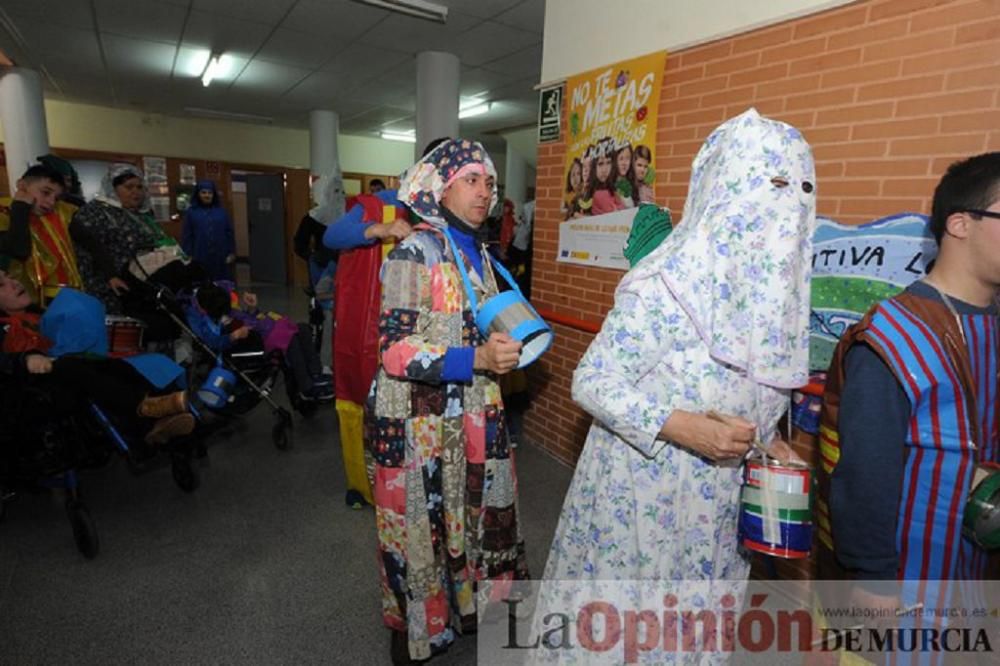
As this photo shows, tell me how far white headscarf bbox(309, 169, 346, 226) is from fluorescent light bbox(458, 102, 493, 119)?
459 centimetres

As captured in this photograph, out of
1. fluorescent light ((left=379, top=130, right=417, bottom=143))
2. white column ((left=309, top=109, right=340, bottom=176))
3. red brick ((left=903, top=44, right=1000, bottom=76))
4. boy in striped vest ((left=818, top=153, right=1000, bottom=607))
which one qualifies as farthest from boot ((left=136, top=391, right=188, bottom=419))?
fluorescent light ((left=379, top=130, right=417, bottom=143))

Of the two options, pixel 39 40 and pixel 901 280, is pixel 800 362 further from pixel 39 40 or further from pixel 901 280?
pixel 39 40

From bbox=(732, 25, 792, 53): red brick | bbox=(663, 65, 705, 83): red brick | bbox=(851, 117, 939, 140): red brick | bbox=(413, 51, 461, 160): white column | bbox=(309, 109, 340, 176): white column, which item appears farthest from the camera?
bbox=(309, 109, 340, 176): white column

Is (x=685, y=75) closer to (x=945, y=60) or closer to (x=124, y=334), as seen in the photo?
(x=945, y=60)

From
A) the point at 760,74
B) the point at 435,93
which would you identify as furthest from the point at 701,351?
the point at 435,93

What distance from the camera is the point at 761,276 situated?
3.35 feet

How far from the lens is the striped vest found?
3.40ft

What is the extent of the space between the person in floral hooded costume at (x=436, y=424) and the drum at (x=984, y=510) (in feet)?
3.48

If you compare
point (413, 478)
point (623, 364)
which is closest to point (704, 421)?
point (623, 364)

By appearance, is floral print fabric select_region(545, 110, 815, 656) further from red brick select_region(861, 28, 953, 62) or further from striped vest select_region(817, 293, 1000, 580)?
red brick select_region(861, 28, 953, 62)

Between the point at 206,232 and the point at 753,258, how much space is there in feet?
18.9

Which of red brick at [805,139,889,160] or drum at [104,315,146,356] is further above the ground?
red brick at [805,139,889,160]

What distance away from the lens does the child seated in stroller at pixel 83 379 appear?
229cm

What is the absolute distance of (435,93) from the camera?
5621 mm
